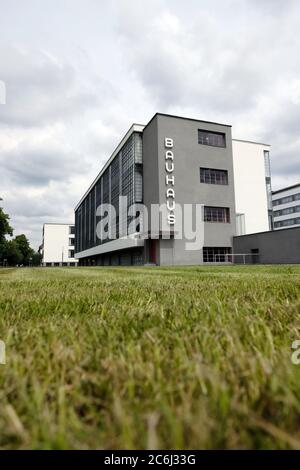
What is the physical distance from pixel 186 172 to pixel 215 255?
9217 mm

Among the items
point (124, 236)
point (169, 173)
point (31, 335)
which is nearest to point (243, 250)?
point (169, 173)

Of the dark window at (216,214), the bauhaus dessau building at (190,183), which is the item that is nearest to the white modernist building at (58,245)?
the bauhaus dessau building at (190,183)

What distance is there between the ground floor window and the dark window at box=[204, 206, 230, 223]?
Answer: 307 centimetres

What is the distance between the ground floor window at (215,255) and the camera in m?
30.0

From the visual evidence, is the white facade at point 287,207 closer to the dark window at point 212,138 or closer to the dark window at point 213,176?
the dark window at point 212,138

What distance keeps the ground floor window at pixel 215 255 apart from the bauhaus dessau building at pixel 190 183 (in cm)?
10

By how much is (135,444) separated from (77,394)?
0.90 feet

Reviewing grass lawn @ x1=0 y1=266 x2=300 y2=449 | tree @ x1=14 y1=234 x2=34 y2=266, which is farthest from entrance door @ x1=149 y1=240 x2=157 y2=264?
tree @ x1=14 y1=234 x2=34 y2=266

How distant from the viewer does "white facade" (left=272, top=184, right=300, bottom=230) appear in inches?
2913

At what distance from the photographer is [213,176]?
31781 millimetres

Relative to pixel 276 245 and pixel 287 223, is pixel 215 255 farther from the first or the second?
pixel 287 223

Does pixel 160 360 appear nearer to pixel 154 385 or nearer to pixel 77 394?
pixel 154 385

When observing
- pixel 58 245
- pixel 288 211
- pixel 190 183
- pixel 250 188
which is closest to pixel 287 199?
pixel 288 211
